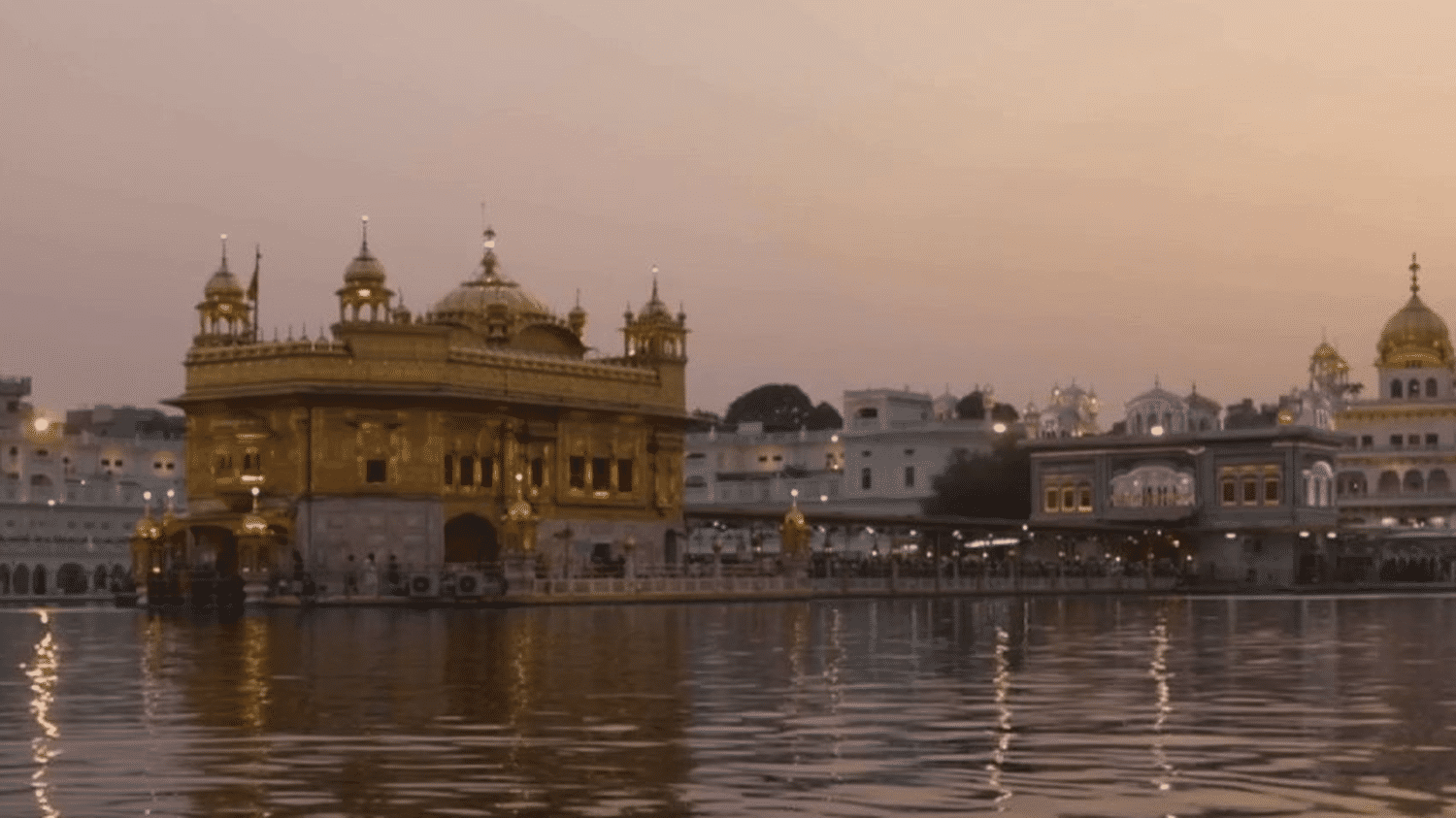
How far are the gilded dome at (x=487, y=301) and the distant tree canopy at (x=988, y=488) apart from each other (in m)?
59.5

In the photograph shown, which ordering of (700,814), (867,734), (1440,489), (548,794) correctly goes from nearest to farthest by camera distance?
(700,814) < (548,794) < (867,734) < (1440,489)

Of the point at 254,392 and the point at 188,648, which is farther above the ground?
the point at 254,392

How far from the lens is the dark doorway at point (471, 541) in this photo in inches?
3469

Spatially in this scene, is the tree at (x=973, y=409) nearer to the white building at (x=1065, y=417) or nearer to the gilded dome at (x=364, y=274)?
the white building at (x=1065, y=417)

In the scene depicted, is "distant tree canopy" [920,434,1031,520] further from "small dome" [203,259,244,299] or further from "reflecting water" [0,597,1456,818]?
"reflecting water" [0,597,1456,818]

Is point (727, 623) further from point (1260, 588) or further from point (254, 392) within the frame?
point (1260, 588)

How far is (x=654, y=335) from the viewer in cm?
9619

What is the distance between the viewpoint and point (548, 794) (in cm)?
1573

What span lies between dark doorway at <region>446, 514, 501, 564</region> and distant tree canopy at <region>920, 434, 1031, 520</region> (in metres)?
67.7

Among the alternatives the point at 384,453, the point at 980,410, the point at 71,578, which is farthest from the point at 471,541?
the point at 980,410

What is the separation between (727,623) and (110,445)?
111684 millimetres

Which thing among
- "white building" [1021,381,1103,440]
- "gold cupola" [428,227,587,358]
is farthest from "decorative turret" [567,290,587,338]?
"white building" [1021,381,1103,440]

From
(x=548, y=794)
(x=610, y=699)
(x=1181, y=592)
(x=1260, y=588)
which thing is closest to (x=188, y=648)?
(x=610, y=699)

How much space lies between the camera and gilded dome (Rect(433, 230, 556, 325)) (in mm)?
95312
